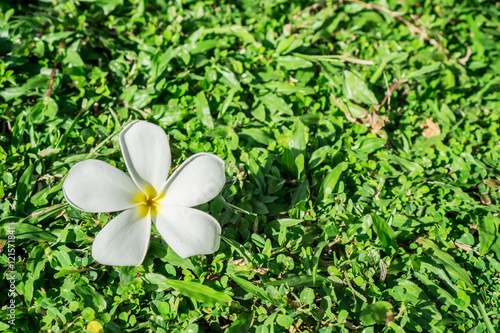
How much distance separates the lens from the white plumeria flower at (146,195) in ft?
4.46

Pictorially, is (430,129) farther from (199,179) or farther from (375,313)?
(199,179)

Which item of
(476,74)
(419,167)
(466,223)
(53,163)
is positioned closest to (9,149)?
(53,163)

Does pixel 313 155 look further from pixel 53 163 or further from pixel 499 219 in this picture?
pixel 53 163

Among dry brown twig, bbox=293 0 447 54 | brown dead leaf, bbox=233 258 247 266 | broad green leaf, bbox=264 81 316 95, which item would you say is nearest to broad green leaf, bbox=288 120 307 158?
broad green leaf, bbox=264 81 316 95

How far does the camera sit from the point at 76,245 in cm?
175

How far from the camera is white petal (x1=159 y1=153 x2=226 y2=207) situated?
1412 mm

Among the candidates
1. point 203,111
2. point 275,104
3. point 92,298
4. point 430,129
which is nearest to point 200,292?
point 92,298

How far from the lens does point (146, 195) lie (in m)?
1.47

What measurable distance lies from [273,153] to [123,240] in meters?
1.00

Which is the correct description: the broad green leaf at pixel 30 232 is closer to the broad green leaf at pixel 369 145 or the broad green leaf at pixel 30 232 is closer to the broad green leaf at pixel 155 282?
the broad green leaf at pixel 155 282

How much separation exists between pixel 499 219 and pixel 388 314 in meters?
0.82

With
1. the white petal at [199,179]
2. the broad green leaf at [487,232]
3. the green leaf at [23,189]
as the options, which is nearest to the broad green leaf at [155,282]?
the white petal at [199,179]

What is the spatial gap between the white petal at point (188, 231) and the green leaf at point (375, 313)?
2.13ft

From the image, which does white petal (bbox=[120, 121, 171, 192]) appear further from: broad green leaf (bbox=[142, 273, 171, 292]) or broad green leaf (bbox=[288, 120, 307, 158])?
broad green leaf (bbox=[288, 120, 307, 158])
